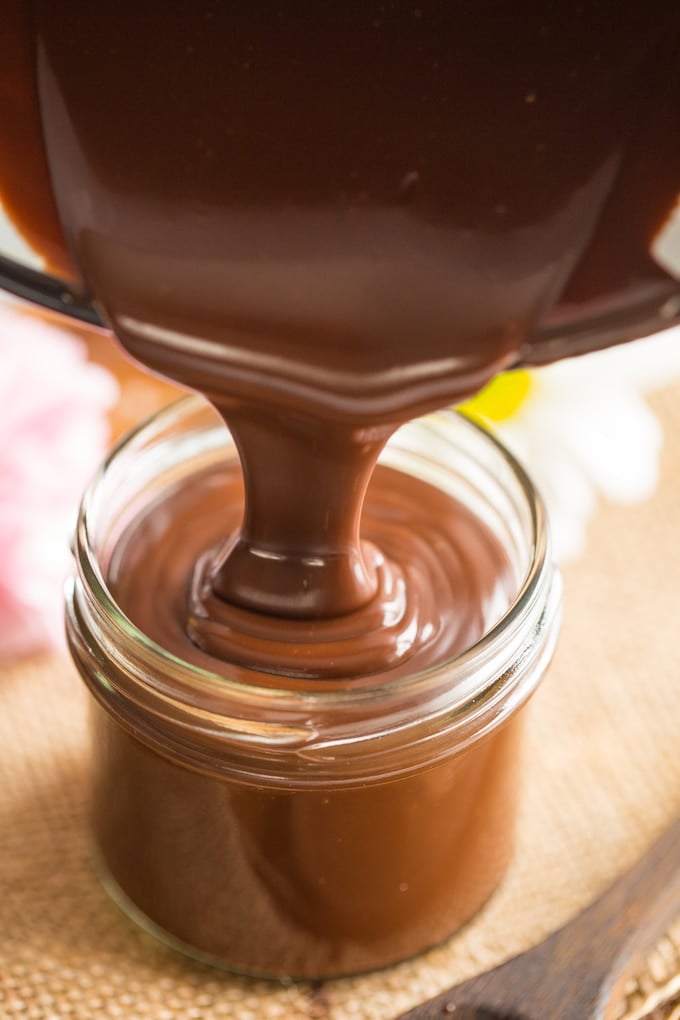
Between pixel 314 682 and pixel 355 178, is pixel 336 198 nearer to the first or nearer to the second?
pixel 355 178

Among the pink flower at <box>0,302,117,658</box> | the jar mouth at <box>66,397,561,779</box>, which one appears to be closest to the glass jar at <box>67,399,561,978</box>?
the jar mouth at <box>66,397,561,779</box>

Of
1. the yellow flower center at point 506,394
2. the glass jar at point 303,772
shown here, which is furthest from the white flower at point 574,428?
the glass jar at point 303,772

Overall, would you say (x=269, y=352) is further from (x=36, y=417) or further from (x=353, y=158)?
(x=36, y=417)

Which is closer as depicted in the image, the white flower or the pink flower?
the pink flower

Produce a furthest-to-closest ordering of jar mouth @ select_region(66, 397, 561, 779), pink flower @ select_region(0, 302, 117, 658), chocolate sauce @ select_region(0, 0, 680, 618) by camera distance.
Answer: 1. pink flower @ select_region(0, 302, 117, 658)
2. jar mouth @ select_region(66, 397, 561, 779)
3. chocolate sauce @ select_region(0, 0, 680, 618)

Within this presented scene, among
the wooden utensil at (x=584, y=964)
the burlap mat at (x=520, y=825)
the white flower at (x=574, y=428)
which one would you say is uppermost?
the white flower at (x=574, y=428)

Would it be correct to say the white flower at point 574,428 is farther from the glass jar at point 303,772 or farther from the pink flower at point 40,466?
the pink flower at point 40,466

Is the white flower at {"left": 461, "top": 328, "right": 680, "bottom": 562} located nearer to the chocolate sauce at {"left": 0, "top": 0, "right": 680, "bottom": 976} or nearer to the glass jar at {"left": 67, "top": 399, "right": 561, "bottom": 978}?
the glass jar at {"left": 67, "top": 399, "right": 561, "bottom": 978}

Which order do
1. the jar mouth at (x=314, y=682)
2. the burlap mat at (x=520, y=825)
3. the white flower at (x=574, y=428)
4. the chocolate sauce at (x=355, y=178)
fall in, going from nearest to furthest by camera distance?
the chocolate sauce at (x=355, y=178) → the jar mouth at (x=314, y=682) → the burlap mat at (x=520, y=825) → the white flower at (x=574, y=428)
